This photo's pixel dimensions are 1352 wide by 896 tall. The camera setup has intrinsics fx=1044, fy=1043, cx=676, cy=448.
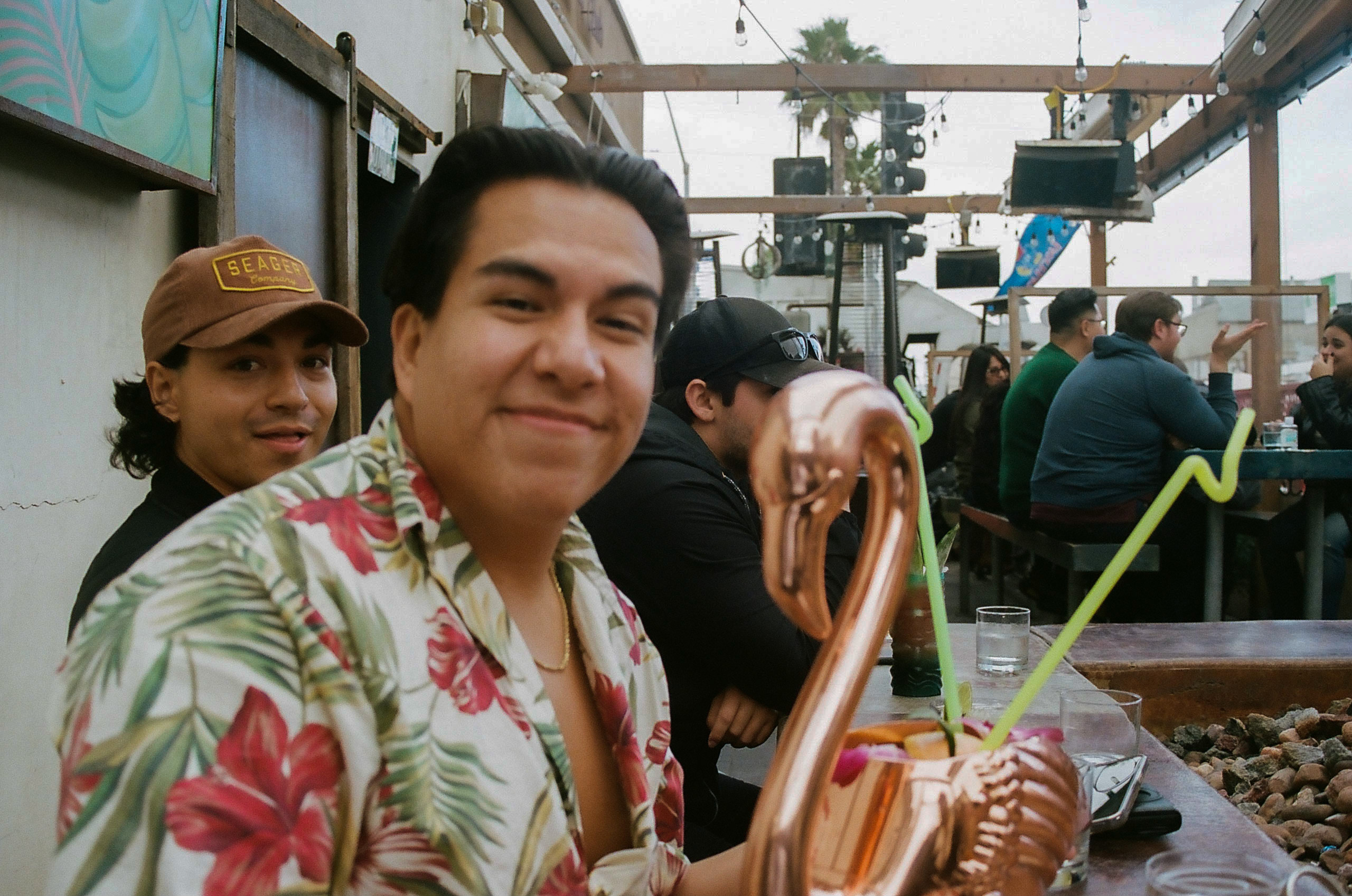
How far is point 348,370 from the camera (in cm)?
375

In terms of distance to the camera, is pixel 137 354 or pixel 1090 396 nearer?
pixel 137 354

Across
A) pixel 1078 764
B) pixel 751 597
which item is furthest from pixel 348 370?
pixel 1078 764

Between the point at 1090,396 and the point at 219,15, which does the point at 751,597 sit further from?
the point at 1090,396

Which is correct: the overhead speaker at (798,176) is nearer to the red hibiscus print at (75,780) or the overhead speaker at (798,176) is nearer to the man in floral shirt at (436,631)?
the man in floral shirt at (436,631)

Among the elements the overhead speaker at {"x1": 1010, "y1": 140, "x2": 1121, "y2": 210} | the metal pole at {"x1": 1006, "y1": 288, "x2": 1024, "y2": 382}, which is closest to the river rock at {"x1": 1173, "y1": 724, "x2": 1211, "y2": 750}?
the metal pole at {"x1": 1006, "y1": 288, "x2": 1024, "y2": 382}

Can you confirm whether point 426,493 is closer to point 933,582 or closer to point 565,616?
point 565,616

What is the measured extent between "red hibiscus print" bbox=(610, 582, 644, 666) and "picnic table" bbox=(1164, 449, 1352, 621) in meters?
3.66

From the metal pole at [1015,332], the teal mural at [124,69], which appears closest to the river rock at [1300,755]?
the teal mural at [124,69]

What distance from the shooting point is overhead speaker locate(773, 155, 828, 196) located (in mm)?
13217

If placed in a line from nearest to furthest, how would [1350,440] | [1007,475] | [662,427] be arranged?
[662,427]
[1350,440]
[1007,475]

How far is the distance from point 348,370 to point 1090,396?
11.0ft

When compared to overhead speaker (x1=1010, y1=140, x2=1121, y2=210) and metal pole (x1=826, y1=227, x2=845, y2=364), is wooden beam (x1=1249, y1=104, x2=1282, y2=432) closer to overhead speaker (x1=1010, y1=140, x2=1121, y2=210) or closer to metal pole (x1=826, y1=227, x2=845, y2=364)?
overhead speaker (x1=1010, y1=140, x2=1121, y2=210)

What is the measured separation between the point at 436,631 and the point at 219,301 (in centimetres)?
122

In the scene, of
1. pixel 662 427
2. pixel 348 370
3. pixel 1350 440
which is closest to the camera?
pixel 662 427
